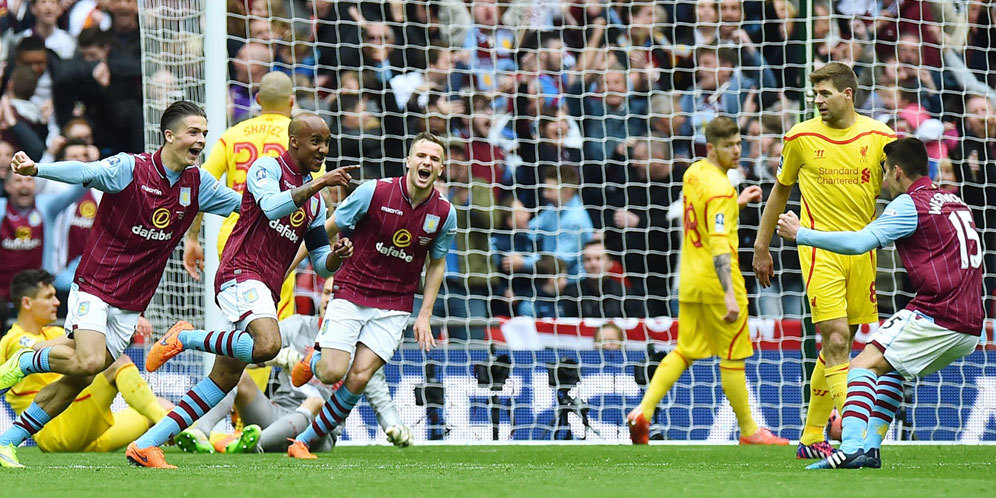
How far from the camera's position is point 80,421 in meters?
7.83

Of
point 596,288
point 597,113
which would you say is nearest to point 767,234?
point 596,288

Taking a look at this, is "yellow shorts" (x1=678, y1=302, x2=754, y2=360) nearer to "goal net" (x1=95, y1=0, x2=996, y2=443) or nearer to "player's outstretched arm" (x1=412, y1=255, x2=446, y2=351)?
"goal net" (x1=95, y1=0, x2=996, y2=443)

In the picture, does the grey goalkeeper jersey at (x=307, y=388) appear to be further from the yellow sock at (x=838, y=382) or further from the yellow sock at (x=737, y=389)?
the yellow sock at (x=838, y=382)

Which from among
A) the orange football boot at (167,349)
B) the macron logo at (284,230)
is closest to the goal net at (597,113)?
the macron logo at (284,230)

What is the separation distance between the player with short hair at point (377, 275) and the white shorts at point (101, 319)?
1.08 metres

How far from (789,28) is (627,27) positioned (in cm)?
128

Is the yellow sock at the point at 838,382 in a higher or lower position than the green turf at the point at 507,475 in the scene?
higher

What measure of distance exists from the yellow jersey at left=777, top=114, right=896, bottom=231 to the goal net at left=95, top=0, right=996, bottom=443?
271 centimetres

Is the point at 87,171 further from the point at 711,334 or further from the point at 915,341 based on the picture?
the point at 711,334

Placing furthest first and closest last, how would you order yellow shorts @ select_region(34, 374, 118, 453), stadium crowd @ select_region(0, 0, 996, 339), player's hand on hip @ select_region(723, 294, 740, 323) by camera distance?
stadium crowd @ select_region(0, 0, 996, 339) < player's hand on hip @ select_region(723, 294, 740, 323) < yellow shorts @ select_region(34, 374, 118, 453)

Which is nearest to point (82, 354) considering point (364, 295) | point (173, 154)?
point (173, 154)

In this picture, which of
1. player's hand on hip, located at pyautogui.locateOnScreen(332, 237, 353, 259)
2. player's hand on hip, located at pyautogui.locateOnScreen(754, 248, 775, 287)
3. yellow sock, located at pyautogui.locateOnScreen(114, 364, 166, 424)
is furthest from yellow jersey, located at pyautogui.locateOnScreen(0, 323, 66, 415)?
player's hand on hip, located at pyautogui.locateOnScreen(754, 248, 775, 287)

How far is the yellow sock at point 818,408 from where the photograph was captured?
22.1ft

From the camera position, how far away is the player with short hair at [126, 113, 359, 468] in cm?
589
